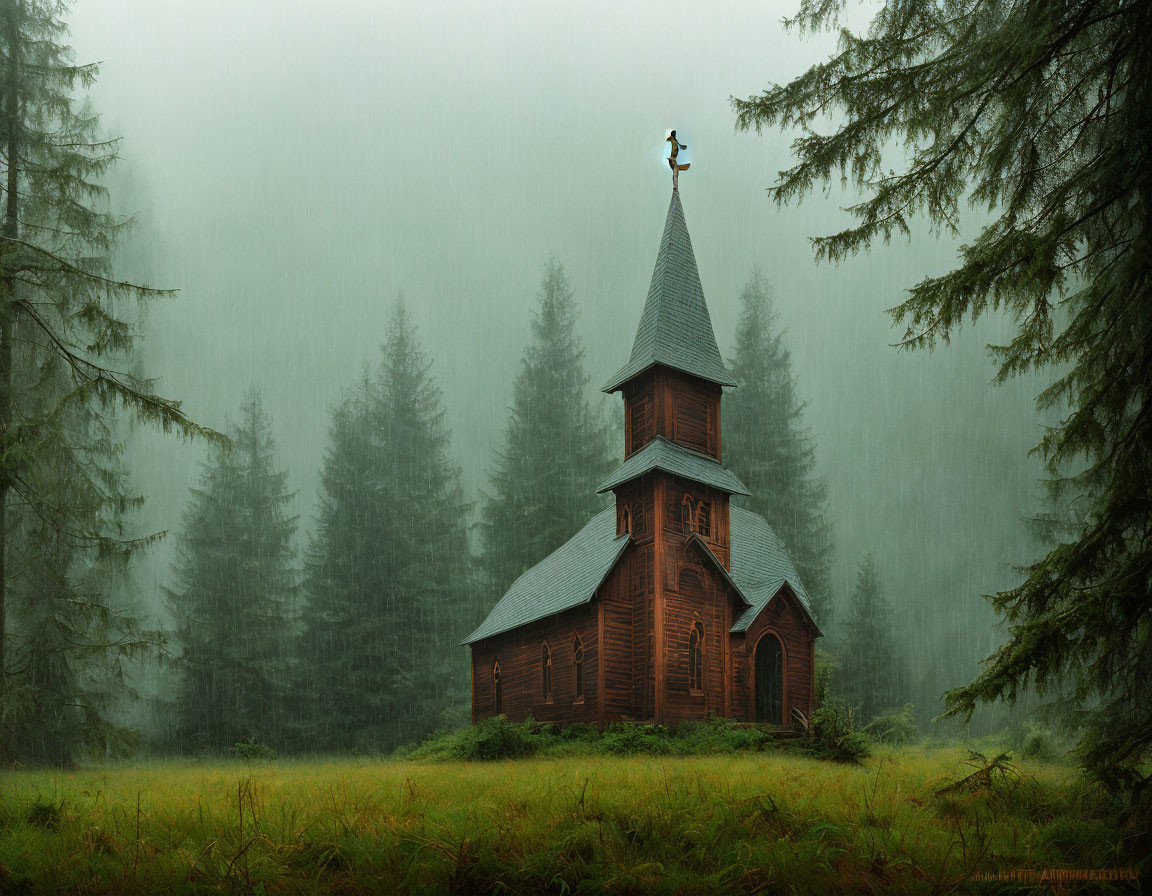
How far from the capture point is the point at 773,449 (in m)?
41.9

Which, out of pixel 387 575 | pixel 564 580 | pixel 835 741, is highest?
pixel 387 575

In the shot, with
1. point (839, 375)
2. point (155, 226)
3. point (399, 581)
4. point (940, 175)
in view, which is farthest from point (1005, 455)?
point (940, 175)

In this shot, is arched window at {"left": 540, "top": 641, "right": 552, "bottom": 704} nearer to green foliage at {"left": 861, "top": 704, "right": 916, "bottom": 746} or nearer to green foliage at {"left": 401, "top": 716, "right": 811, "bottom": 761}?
green foliage at {"left": 401, "top": 716, "right": 811, "bottom": 761}

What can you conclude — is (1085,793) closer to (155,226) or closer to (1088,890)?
(1088,890)

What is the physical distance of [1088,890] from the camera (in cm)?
511

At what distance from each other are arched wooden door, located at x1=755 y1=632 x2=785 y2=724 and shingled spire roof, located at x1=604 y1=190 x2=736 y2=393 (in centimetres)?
856

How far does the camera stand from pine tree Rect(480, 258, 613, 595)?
4056 cm

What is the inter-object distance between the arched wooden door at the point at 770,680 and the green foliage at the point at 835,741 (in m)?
8.33

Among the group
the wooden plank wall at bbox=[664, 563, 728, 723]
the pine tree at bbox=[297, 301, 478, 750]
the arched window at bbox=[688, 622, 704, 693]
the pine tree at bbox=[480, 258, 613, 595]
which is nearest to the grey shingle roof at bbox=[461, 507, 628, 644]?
the wooden plank wall at bbox=[664, 563, 728, 723]

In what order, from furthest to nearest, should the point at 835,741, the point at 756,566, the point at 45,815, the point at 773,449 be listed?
the point at 773,449 < the point at 756,566 < the point at 835,741 < the point at 45,815

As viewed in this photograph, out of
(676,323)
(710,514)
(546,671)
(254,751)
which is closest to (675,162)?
(676,323)

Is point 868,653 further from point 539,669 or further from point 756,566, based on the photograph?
point 539,669

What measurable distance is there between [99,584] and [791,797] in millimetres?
22986

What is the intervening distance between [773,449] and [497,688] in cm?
1957
